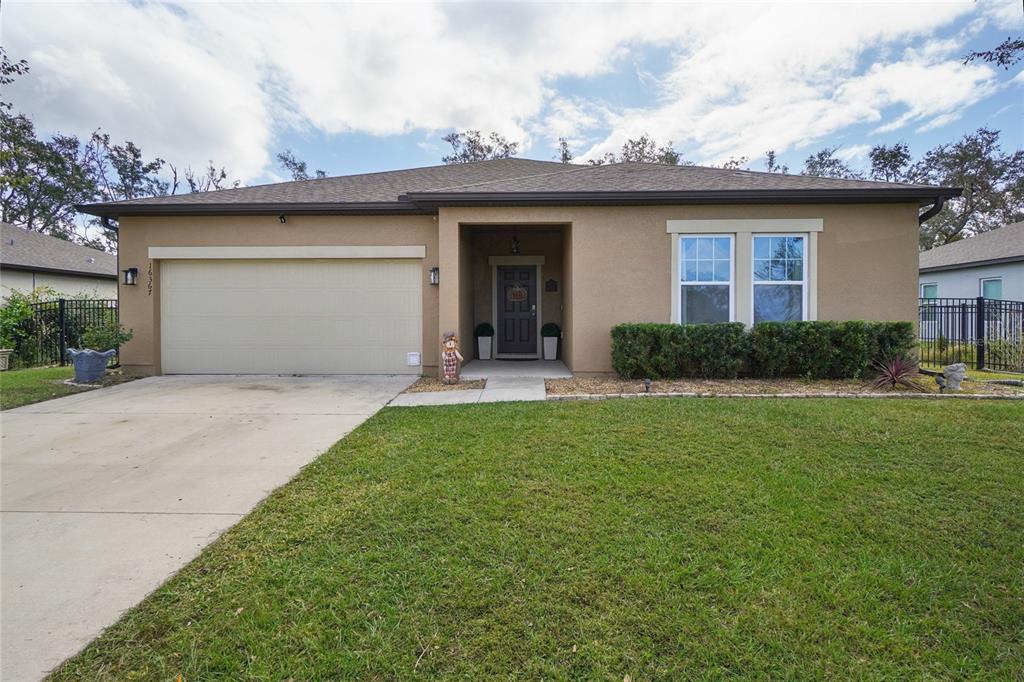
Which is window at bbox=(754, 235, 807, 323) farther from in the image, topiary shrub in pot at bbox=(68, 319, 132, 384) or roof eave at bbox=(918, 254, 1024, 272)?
topiary shrub in pot at bbox=(68, 319, 132, 384)

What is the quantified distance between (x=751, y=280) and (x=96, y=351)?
457 inches

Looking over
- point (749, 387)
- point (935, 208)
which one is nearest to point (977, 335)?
point (935, 208)

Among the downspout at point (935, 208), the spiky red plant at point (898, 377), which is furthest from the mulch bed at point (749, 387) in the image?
the downspout at point (935, 208)

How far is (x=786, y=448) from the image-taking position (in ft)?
13.6

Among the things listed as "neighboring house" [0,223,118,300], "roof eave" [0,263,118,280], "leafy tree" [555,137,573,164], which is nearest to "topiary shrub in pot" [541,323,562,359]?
"neighboring house" [0,223,118,300]

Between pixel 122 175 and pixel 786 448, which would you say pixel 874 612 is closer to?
pixel 786 448

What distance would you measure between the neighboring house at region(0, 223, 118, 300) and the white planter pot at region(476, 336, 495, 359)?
12623mm

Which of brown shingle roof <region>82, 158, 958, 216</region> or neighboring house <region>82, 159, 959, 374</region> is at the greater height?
brown shingle roof <region>82, 158, 958, 216</region>

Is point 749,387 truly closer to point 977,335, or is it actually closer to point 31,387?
point 977,335

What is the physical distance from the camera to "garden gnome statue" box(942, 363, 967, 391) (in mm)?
Result: 6312

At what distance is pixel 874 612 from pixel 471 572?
191 cm

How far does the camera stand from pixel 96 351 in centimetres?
791

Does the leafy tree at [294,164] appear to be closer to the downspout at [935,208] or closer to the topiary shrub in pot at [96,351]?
the topiary shrub in pot at [96,351]

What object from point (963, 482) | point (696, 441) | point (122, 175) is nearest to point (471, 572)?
point (696, 441)
